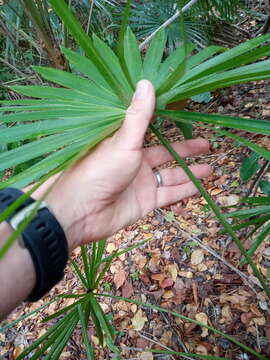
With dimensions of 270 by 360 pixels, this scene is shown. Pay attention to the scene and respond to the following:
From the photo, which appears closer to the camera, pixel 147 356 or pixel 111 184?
pixel 111 184

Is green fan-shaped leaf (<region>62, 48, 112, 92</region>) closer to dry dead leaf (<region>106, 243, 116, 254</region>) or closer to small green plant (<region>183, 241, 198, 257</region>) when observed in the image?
small green plant (<region>183, 241, 198, 257</region>)

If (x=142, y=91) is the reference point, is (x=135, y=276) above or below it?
below

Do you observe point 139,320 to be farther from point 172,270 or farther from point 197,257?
point 197,257

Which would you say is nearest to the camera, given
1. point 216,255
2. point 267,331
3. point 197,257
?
point 267,331

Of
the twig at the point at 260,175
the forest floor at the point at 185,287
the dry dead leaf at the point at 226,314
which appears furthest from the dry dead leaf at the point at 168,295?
the twig at the point at 260,175

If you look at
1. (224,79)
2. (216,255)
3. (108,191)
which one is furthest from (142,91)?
(216,255)

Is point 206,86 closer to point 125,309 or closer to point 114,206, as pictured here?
point 114,206

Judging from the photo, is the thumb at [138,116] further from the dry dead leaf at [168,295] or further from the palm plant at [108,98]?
the dry dead leaf at [168,295]

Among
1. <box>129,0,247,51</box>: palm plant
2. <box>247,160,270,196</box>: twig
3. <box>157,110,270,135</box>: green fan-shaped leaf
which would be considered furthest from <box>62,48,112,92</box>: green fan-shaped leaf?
<box>129,0,247,51</box>: palm plant
